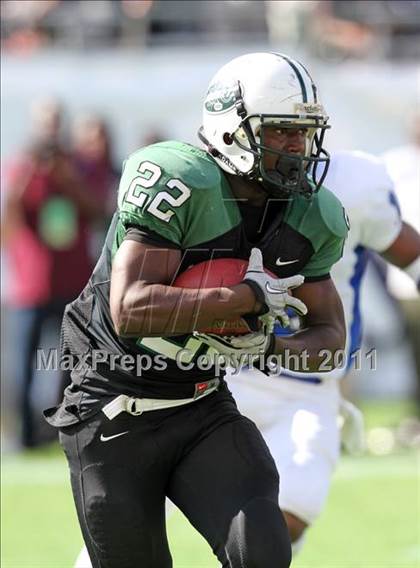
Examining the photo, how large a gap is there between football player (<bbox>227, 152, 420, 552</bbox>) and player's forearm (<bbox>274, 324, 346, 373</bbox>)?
1101mm

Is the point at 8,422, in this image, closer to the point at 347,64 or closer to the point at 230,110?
the point at 347,64

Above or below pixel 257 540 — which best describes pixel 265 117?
above

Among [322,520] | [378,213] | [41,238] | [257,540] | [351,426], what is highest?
[378,213]

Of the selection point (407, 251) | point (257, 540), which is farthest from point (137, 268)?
point (407, 251)

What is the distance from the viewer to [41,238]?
28.1 feet

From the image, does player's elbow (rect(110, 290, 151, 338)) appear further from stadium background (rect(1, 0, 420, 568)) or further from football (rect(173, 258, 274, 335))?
stadium background (rect(1, 0, 420, 568))

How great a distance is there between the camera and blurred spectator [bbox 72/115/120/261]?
877cm

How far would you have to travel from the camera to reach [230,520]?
11.7 feet

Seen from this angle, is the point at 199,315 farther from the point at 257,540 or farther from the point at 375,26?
the point at 375,26

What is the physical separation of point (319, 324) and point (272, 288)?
422 millimetres

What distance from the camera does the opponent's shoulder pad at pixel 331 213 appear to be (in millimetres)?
3842

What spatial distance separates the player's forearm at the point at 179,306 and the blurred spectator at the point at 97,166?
17.1 ft

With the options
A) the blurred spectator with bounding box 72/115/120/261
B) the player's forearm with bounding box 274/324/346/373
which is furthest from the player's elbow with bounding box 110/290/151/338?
the blurred spectator with bounding box 72/115/120/261

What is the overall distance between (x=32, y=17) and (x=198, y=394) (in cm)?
702
